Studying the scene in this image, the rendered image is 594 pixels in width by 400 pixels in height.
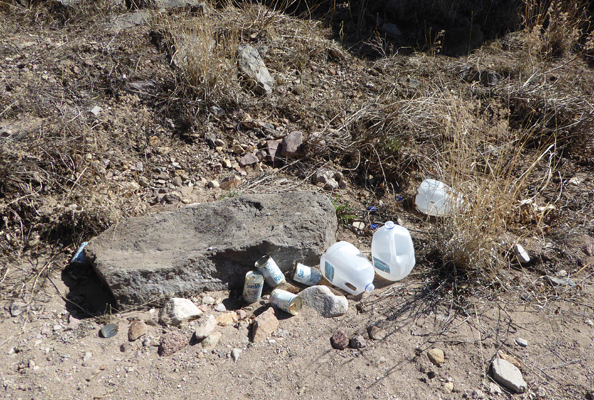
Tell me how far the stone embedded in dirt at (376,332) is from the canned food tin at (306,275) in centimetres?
43

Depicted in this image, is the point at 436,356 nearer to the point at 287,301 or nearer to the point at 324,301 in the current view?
the point at 324,301

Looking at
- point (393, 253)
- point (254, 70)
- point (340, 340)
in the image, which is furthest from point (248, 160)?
point (340, 340)

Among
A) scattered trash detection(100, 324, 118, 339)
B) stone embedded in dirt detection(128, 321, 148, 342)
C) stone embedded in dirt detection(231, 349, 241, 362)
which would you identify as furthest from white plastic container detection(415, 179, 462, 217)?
scattered trash detection(100, 324, 118, 339)

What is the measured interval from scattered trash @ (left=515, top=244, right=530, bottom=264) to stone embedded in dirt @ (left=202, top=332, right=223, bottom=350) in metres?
1.81

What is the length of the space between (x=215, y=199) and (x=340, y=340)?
1.33 meters

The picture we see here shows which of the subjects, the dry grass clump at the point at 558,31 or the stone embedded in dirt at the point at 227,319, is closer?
the stone embedded in dirt at the point at 227,319

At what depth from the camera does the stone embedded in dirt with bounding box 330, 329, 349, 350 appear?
1959 mm

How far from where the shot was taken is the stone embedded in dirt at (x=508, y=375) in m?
1.79

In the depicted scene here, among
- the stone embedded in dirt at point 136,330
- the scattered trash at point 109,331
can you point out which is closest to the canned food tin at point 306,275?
the stone embedded in dirt at point 136,330

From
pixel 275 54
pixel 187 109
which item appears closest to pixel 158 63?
pixel 187 109

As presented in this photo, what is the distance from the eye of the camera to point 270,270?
7.27ft

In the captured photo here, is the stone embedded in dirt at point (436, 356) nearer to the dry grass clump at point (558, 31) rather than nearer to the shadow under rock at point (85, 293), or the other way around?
the shadow under rock at point (85, 293)

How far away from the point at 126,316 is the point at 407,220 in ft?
6.14

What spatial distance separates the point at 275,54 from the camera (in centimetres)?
401
